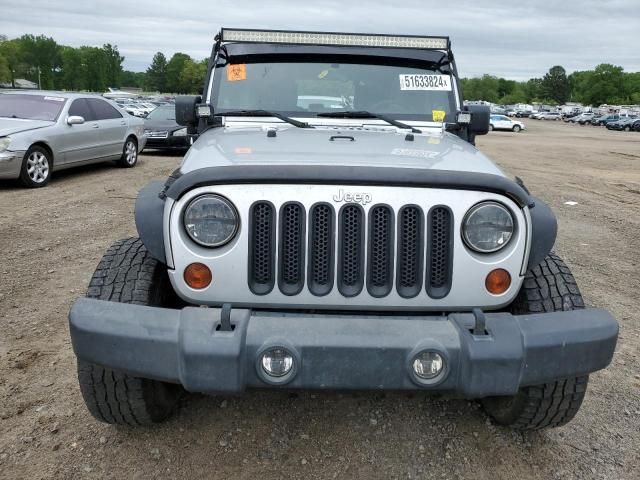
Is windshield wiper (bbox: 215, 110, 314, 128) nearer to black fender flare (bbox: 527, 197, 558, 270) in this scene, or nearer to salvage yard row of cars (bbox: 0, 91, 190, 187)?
black fender flare (bbox: 527, 197, 558, 270)

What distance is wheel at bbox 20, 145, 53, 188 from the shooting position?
868 centimetres

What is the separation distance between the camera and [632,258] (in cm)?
624

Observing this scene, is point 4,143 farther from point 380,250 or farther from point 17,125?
point 380,250

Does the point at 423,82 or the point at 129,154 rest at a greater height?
the point at 423,82

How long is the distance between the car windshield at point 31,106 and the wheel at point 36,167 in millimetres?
687

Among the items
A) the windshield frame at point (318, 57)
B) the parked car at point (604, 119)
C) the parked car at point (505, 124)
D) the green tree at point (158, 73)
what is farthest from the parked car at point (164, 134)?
the green tree at point (158, 73)

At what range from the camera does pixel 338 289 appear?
7.61 ft

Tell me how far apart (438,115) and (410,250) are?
180cm

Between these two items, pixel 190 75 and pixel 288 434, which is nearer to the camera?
pixel 288 434

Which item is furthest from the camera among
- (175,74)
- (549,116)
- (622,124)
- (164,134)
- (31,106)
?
(175,74)

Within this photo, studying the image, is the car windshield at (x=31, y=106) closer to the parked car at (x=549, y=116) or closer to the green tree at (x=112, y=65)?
the parked car at (x=549, y=116)

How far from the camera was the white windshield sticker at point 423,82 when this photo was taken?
388 cm

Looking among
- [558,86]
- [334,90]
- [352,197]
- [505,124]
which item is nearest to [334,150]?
[352,197]

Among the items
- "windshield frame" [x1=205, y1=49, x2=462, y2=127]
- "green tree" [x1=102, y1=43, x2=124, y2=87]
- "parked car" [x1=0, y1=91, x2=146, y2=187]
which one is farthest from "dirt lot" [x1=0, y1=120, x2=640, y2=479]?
"green tree" [x1=102, y1=43, x2=124, y2=87]
